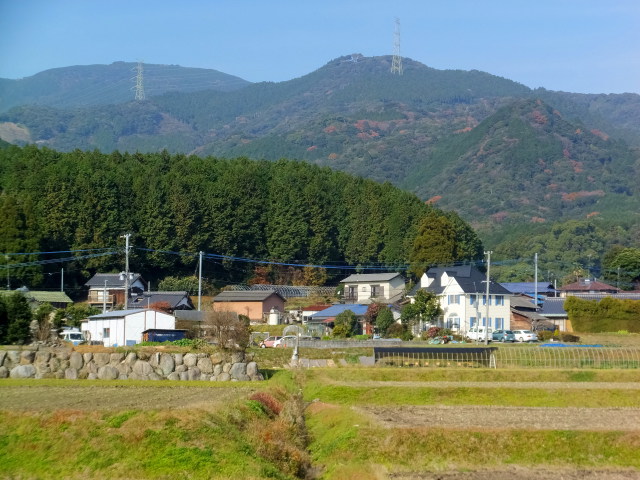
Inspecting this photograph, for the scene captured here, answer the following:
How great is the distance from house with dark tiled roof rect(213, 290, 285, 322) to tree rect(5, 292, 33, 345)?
2386 centimetres

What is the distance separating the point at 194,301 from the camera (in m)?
66.1

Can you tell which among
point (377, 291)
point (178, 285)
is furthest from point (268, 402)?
point (377, 291)

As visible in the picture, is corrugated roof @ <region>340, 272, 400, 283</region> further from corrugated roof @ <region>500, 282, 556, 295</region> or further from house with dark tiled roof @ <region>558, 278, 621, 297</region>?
house with dark tiled roof @ <region>558, 278, 621, 297</region>

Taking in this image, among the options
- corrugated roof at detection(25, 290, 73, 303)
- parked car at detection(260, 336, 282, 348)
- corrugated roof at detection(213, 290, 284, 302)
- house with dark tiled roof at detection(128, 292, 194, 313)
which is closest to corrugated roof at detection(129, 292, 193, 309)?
house with dark tiled roof at detection(128, 292, 194, 313)

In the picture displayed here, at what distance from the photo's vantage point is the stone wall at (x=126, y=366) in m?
26.1

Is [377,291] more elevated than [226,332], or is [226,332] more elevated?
[377,291]

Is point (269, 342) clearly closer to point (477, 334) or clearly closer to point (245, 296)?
point (477, 334)

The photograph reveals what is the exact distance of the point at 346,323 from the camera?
55375 millimetres

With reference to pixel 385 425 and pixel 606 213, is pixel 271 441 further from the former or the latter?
pixel 606 213

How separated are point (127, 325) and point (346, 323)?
631 inches

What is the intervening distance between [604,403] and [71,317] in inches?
1343

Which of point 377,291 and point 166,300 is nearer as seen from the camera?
point 166,300

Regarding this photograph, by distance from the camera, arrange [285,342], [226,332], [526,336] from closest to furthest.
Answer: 1. [226,332]
2. [285,342]
3. [526,336]

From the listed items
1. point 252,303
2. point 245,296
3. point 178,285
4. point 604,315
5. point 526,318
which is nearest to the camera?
point 604,315
